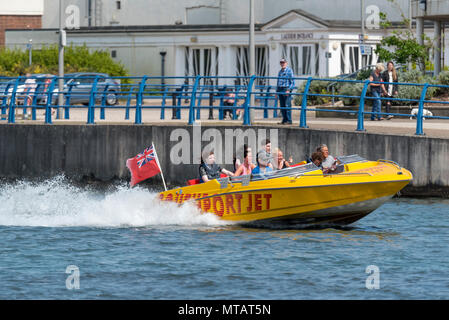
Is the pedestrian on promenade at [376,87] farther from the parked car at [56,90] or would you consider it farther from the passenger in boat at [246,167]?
the passenger in boat at [246,167]

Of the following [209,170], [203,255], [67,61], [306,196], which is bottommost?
[203,255]

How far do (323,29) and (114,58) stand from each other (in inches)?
497

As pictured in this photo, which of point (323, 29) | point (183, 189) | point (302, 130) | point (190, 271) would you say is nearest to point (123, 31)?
point (323, 29)

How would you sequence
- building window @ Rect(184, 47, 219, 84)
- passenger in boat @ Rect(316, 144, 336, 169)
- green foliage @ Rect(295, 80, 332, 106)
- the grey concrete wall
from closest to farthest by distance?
passenger in boat @ Rect(316, 144, 336, 169)
the grey concrete wall
green foliage @ Rect(295, 80, 332, 106)
building window @ Rect(184, 47, 219, 84)

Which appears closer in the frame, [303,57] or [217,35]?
[303,57]

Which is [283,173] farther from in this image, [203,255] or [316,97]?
[316,97]

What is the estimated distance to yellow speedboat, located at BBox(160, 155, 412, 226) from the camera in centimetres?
1739

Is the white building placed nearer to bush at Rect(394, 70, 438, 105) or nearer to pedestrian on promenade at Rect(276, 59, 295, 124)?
bush at Rect(394, 70, 438, 105)

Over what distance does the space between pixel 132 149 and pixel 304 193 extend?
31.1 feet

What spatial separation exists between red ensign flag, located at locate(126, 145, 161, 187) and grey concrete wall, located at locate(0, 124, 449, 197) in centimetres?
620

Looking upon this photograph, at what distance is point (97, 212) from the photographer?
20141mm

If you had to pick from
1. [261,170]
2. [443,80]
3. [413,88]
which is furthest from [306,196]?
[443,80]

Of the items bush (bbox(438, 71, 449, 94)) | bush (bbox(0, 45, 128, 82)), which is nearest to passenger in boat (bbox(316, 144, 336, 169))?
bush (bbox(438, 71, 449, 94))
